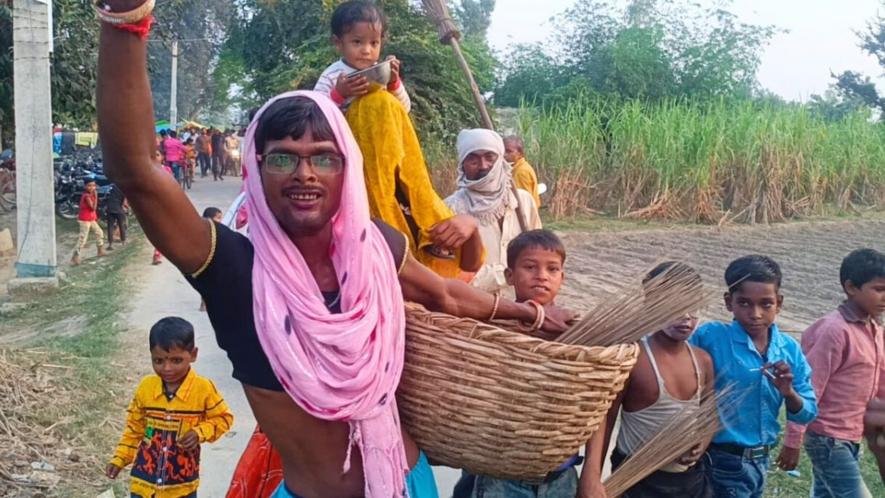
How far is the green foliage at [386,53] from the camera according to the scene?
1398cm

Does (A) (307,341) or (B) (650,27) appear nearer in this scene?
(A) (307,341)

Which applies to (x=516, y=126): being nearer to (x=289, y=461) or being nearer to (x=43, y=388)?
(x=43, y=388)

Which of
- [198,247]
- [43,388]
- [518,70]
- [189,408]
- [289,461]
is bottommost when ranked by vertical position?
[43,388]

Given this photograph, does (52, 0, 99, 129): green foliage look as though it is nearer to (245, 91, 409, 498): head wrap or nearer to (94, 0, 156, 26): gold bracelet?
(245, 91, 409, 498): head wrap

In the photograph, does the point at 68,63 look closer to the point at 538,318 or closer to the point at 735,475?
the point at 735,475

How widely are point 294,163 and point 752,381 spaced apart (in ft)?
6.48

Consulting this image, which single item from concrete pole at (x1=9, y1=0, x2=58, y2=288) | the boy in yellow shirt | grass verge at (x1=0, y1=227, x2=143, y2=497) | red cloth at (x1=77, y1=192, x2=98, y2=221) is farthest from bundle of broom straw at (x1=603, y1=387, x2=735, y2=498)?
red cloth at (x1=77, y1=192, x2=98, y2=221)

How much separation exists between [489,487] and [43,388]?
3628 mm

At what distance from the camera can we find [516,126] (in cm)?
1497

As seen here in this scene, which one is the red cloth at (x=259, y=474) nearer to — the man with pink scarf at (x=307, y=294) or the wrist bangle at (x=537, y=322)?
the man with pink scarf at (x=307, y=294)

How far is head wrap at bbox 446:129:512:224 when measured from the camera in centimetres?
377

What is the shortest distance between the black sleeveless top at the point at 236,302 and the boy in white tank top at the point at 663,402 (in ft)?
4.41

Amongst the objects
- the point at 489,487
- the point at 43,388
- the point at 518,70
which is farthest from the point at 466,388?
the point at 518,70

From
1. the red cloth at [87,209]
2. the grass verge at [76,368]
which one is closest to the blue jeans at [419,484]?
the grass verge at [76,368]
